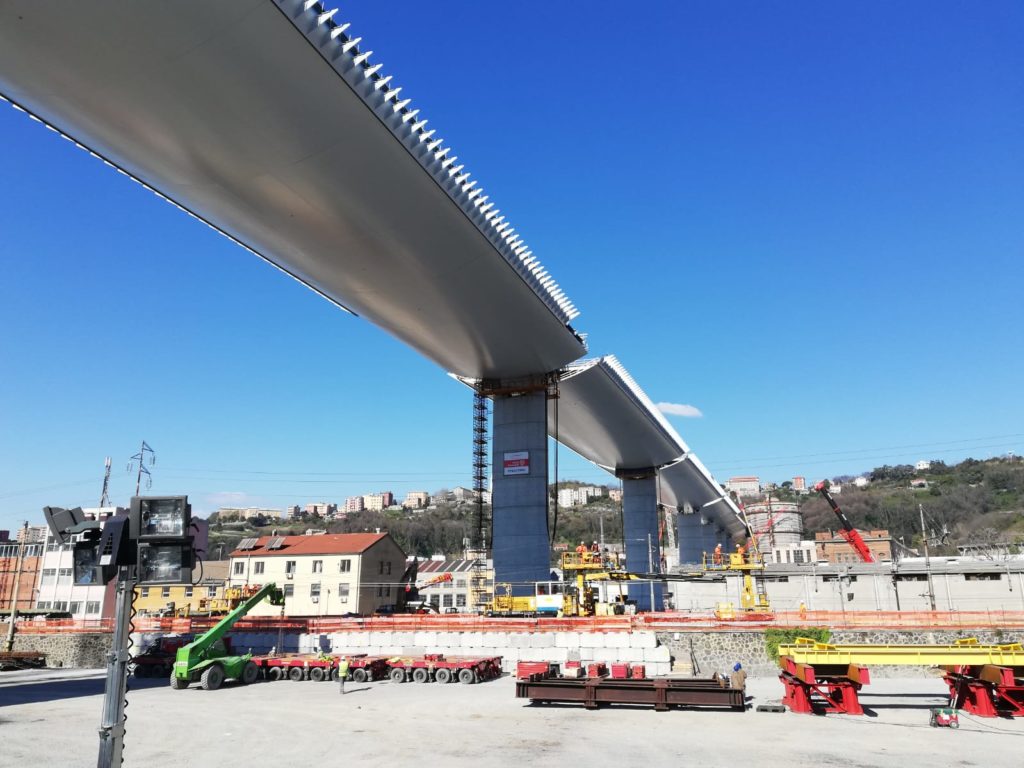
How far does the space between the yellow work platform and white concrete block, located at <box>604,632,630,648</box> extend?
1118 centimetres

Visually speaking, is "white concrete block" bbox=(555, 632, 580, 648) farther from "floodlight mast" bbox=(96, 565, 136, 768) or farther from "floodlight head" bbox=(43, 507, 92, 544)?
"floodlight head" bbox=(43, 507, 92, 544)

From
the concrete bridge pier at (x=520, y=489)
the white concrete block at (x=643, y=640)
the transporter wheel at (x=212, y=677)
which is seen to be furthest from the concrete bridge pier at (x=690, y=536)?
the transporter wheel at (x=212, y=677)

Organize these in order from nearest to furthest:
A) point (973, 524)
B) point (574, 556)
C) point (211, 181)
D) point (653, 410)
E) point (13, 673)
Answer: point (211, 181) < point (13, 673) < point (574, 556) < point (653, 410) < point (973, 524)

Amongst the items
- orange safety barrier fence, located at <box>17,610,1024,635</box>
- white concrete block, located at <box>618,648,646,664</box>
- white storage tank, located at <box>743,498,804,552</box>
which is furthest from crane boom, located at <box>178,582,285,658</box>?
white storage tank, located at <box>743,498,804,552</box>

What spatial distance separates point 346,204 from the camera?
28.0 metres

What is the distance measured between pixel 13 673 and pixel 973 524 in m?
173

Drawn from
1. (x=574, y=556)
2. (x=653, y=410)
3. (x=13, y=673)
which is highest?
(x=653, y=410)

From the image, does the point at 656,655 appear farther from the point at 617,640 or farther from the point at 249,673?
the point at 249,673

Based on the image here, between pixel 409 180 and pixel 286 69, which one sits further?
pixel 409 180

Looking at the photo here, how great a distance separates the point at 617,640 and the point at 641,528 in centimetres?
4294

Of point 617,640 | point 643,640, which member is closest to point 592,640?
point 617,640

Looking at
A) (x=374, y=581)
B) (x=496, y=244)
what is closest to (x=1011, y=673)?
(x=496, y=244)

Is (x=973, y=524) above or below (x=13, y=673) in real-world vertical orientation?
above

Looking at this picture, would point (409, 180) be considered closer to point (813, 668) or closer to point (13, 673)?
point (813, 668)
